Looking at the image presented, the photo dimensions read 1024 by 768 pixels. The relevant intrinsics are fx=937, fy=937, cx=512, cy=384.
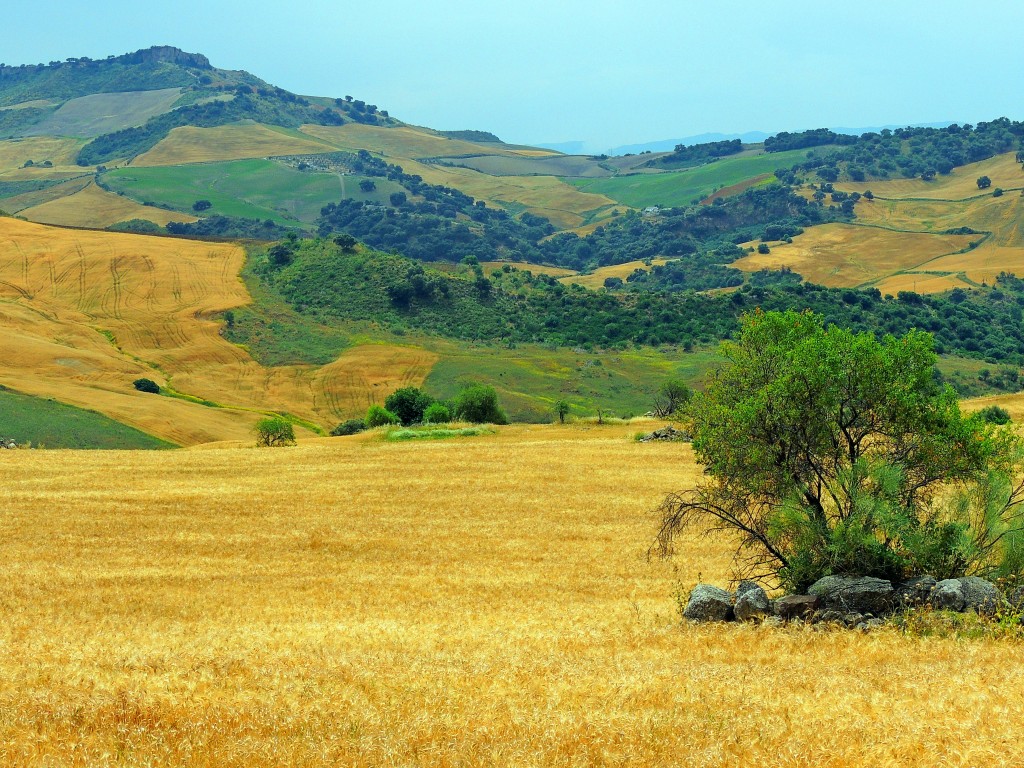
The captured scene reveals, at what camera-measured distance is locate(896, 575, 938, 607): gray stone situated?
18.1 m

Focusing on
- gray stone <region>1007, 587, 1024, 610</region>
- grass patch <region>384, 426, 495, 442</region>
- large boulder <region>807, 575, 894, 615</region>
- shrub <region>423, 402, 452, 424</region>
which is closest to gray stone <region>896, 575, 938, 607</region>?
large boulder <region>807, 575, 894, 615</region>

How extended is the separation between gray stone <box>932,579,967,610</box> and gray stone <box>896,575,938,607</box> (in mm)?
237

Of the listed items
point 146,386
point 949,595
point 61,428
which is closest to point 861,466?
point 949,595

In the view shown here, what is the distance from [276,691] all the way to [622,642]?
23.8ft

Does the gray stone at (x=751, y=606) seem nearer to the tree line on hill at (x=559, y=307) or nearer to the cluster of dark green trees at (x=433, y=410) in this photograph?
the cluster of dark green trees at (x=433, y=410)

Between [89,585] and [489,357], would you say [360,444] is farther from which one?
[489,357]

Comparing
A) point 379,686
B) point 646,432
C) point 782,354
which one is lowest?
point 646,432

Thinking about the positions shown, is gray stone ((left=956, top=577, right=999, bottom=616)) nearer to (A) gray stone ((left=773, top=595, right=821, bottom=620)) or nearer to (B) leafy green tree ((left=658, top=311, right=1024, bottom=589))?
(B) leafy green tree ((left=658, top=311, right=1024, bottom=589))

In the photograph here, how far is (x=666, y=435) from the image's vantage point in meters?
54.0

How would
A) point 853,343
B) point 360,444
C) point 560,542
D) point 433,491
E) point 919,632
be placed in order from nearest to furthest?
1. point 919,632
2. point 853,343
3. point 560,542
4. point 433,491
5. point 360,444

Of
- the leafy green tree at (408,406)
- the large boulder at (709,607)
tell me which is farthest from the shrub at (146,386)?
the large boulder at (709,607)

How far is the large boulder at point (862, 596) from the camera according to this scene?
18.2 m

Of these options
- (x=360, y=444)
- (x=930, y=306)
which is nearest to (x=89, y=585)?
(x=360, y=444)

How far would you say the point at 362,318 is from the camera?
114250 mm
